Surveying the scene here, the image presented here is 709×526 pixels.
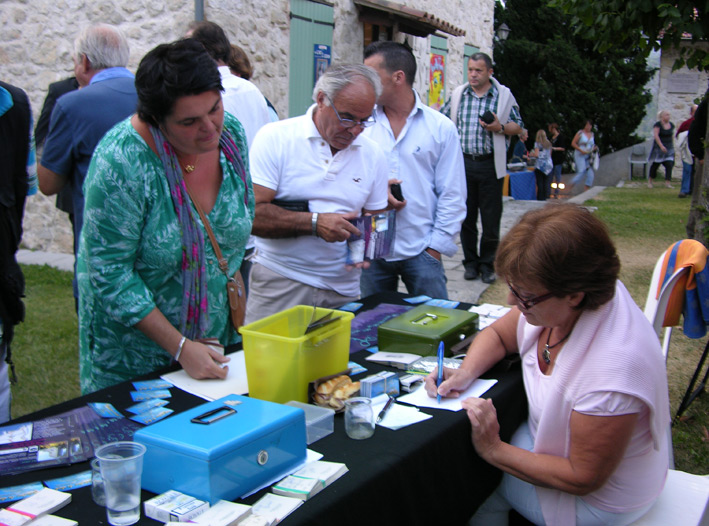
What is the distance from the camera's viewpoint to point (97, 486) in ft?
4.25

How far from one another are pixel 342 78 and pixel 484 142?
3.75 meters

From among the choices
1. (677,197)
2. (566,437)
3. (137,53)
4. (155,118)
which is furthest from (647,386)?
(677,197)

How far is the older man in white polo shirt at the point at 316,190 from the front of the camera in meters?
2.54

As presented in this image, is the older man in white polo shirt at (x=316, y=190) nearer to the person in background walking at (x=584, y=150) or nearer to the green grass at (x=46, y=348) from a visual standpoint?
the green grass at (x=46, y=348)

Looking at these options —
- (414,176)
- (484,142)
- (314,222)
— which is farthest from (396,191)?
(484,142)

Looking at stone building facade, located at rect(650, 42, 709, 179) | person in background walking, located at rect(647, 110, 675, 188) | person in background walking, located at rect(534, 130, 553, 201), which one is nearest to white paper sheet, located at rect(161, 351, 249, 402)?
person in background walking, located at rect(534, 130, 553, 201)

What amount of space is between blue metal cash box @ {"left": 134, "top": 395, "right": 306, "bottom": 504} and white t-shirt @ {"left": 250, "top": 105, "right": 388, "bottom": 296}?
1.31 metres

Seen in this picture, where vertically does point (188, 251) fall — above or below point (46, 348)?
above

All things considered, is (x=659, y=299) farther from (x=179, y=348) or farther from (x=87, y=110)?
(x=87, y=110)

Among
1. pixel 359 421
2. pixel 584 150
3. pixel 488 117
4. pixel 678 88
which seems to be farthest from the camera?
pixel 678 88

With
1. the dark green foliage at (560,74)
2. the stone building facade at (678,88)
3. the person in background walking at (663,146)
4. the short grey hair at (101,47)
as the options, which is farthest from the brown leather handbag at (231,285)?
the stone building facade at (678,88)

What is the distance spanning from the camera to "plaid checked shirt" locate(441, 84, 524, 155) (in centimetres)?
605

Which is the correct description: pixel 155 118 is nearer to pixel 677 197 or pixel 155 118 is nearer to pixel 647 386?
pixel 647 386

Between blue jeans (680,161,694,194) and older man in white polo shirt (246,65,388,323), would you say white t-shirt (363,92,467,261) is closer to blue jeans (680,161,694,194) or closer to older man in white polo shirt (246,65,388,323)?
older man in white polo shirt (246,65,388,323)
